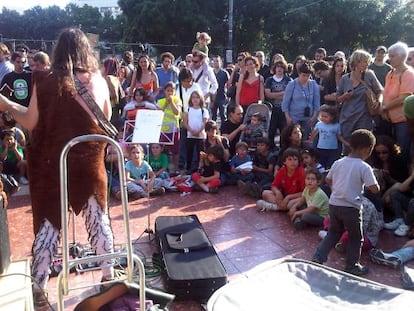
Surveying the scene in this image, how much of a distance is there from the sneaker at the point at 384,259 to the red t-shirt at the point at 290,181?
4.58 ft

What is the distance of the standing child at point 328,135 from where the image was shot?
18.9 ft

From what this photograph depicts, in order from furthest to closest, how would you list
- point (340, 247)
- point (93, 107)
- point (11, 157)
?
point (11, 157)
point (340, 247)
point (93, 107)

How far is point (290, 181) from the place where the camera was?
5.30 m

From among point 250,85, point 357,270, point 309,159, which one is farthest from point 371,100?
point 357,270

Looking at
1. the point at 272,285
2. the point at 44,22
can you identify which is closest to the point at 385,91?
the point at 272,285

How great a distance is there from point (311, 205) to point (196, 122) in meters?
2.44

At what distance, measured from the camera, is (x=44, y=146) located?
9.46 ft

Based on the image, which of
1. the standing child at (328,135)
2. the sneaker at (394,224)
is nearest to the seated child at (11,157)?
the standing child at (328,135)

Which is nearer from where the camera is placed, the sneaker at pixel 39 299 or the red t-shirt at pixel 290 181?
the sneaker at pixel 39 299

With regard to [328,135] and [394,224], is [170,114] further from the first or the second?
[394,224]

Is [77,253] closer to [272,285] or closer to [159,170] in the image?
[272,285]

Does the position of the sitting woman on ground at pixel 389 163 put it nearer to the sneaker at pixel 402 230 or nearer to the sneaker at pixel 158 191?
the sneaker at pixel 402 230

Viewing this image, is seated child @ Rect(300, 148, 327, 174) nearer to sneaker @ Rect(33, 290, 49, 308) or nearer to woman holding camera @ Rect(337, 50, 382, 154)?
woman holding camera @ Rect(337, 50, 382, 154)

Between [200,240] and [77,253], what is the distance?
3.38ft
